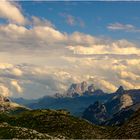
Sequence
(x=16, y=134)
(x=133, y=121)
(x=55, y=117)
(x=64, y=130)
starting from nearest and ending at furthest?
(x=16, y=134) → (x=133, y=121) → (x=64, y=130) → (x=55, y=117)

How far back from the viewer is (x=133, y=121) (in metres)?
118

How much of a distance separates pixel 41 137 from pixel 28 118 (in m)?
92.1

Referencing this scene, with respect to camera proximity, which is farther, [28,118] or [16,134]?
[28,118]

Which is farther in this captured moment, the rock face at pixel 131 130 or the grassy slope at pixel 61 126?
the grassy slope at pixel 61 126

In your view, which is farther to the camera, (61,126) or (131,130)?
(61,126)

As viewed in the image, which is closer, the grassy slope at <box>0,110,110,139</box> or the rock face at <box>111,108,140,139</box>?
the rock face at <box>111,108,140,139</box>

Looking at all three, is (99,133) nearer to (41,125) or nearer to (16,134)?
(41,125)

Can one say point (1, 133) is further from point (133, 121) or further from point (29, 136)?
point (133, 121)

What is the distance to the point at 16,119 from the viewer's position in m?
180

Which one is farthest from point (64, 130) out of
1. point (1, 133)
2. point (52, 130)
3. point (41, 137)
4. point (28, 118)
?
point (41, 137)

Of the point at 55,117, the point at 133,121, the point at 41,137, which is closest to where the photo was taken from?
the point at 41,137

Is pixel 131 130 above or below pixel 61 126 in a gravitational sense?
below

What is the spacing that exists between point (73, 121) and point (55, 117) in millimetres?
12836

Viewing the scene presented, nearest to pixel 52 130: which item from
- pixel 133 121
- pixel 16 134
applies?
pixel 133 121
